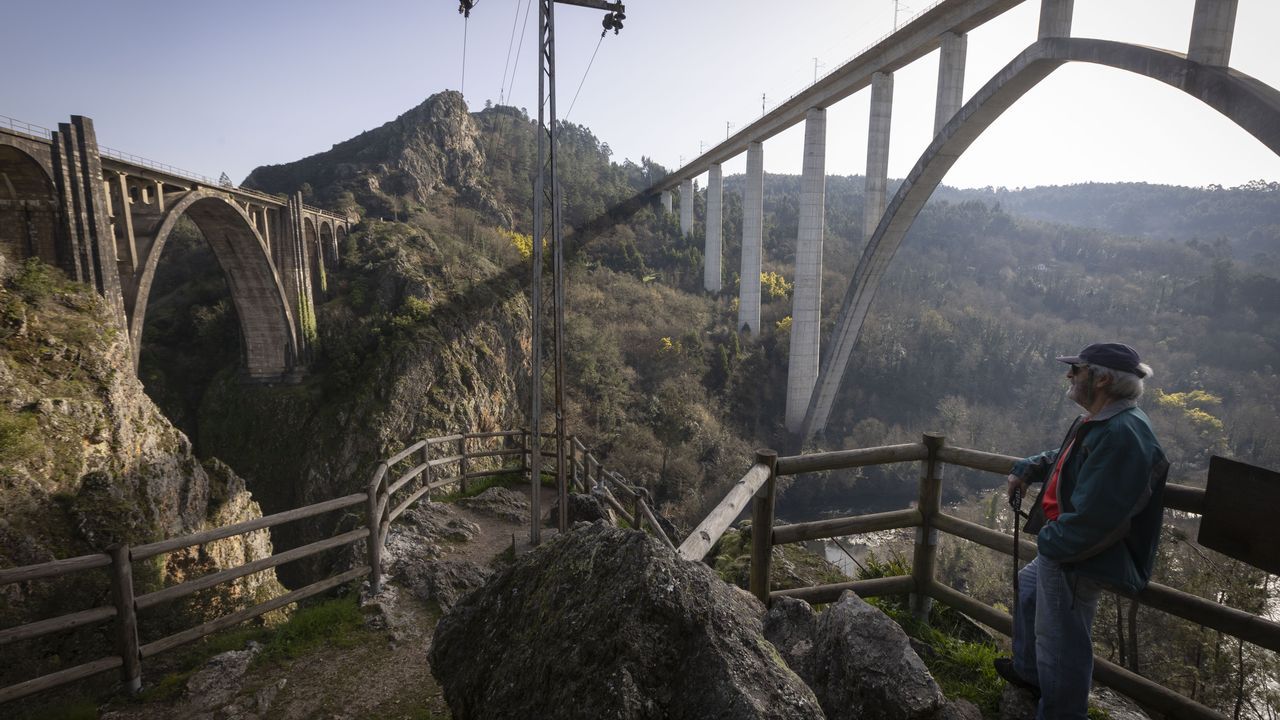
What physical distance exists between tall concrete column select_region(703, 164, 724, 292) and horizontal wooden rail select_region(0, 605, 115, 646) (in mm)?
33567

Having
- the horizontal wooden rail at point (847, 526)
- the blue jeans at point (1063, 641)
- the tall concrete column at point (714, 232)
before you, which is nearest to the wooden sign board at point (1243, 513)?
the blue jeans at point (1063, 641)

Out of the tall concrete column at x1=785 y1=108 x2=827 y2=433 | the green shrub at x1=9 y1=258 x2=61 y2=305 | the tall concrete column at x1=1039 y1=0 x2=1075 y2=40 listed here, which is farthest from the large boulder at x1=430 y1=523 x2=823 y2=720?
the tall concrete column at x1=785 y1=108 x2=827 y2=433

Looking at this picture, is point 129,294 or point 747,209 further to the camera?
point 747,209

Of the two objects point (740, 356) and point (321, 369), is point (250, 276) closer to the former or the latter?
point (321, 369)

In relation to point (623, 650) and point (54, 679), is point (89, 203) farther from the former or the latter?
point (623, 650)

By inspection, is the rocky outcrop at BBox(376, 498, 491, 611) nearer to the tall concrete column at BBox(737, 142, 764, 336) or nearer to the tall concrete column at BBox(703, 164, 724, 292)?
the tall concrete column at BBox(737, 142, 764, 336)

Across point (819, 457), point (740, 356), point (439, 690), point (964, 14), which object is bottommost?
point (740, 356)

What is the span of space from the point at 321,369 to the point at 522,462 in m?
16.3

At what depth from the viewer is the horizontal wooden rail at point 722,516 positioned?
2.33 meters

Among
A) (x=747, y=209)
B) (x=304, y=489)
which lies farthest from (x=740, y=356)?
(x=304, y=489)

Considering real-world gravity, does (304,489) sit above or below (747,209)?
below

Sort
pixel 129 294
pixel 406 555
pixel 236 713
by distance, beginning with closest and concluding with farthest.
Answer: pixel 236 713
pixel 406 555
pixel 129 294

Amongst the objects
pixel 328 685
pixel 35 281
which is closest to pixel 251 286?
pixel 35 281

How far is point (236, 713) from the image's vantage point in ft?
11.0
